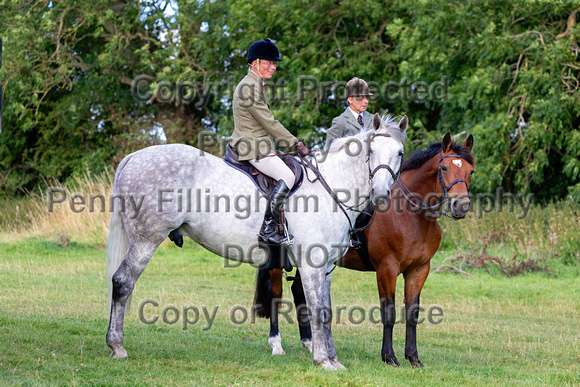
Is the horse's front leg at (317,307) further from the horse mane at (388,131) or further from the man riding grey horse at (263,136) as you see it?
the horse mane at (388,131)

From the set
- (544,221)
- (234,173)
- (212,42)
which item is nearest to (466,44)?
(544,221)

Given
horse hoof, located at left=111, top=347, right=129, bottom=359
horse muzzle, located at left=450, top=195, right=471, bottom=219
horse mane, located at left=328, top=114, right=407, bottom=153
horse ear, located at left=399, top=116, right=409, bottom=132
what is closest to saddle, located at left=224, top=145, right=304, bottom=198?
horse mane, located at left=328, top=114, right=407, bottom=153

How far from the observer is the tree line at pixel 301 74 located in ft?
50.7

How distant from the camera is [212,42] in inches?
851

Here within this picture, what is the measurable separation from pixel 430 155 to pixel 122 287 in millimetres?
3510

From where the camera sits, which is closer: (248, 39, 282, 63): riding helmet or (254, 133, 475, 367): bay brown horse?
(248, 39, 282, 63): riding helmet

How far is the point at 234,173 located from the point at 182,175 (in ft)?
1.64

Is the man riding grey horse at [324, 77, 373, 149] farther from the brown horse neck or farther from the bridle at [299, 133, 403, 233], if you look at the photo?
the bridle at [299, 133, 403, 233]

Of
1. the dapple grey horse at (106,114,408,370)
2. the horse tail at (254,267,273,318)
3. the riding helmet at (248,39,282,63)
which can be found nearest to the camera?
the dapple grey horse at (106,114,408,370)

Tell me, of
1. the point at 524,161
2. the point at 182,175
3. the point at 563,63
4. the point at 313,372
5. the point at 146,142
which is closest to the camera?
the point at 313,372

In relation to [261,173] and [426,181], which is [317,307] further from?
[426,181]

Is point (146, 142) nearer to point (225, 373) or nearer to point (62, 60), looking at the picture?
point (62, 60)

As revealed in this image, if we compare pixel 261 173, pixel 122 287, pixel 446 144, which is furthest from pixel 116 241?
pixel 446 144

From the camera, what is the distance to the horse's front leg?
5758 millimetres
